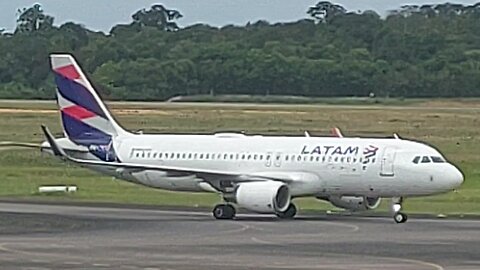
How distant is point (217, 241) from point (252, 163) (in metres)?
10.7

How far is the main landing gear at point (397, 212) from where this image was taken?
143 ft

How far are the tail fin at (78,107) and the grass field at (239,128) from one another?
268 centimetres

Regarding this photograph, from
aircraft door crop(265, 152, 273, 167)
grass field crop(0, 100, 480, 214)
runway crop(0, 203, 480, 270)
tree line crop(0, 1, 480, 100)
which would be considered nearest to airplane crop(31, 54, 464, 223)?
aircraft door crop(265, 152, 273, 167)

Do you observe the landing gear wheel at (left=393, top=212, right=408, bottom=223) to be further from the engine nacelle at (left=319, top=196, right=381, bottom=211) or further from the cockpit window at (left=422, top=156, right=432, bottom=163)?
the engine nacelle at (left=319, top=196, right=381, bottom=211)

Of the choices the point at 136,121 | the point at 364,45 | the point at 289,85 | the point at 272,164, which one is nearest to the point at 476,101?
the point at 289,85

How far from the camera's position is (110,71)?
14100cm

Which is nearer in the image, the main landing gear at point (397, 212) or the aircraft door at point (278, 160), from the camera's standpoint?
the main landing gear at point (397, 212)

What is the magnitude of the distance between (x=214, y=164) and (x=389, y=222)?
615cm

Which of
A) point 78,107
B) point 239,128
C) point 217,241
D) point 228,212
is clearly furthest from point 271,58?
point 217,241

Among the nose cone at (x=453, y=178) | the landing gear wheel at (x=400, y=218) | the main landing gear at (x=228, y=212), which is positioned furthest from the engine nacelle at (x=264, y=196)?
the nose cone at (x=453, y=178)

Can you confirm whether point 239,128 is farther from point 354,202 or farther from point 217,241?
point 217,241

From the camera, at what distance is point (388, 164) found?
44.9m

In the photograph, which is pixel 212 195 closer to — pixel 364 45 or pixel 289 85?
pixel 289 85

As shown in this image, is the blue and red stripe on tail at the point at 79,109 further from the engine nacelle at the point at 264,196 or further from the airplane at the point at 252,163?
the engine nacelle at the point at 264,196
